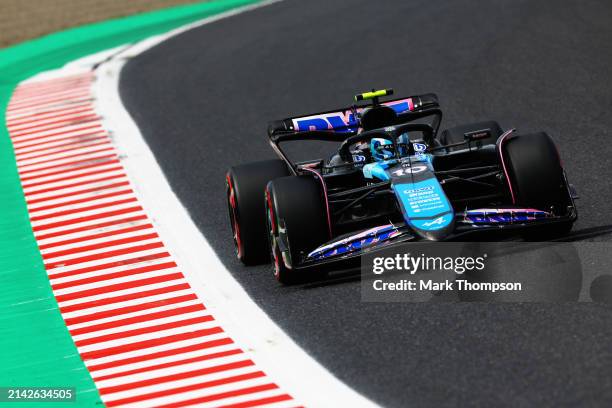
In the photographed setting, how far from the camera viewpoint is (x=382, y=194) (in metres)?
9.41

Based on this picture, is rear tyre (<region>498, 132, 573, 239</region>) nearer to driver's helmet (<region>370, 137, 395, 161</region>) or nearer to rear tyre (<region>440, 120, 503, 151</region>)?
driver's helmet (<region>370, 137, 395, 161</region>)

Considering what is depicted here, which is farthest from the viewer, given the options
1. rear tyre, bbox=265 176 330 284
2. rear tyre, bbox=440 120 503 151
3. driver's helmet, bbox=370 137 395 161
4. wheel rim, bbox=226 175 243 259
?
rear tyre, bbox=440 120 503 151

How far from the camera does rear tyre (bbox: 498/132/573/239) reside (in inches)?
362

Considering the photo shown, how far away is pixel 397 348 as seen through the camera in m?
7.66

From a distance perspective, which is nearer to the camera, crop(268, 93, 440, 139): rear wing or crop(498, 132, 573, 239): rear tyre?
crop(498, 132, 573, 239): rear tyre

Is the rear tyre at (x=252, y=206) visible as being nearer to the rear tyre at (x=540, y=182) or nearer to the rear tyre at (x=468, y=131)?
the rear tyre at (x=468, y=131)

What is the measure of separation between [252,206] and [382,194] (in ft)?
3.73

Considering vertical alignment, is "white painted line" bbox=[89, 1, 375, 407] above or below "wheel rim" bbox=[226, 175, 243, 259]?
below

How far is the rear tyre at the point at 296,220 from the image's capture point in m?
9.05

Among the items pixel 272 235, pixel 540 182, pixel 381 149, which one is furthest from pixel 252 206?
pixel 540 182

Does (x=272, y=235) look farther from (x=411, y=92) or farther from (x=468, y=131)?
(x=411, y=92)

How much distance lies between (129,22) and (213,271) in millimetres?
17050

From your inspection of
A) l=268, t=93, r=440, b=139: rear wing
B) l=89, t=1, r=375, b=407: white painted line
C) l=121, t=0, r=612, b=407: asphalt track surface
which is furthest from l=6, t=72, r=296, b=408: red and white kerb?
l=268, t=93, r=440, b=139: rear wing

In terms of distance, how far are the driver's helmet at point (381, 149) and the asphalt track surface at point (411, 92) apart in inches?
48.2
